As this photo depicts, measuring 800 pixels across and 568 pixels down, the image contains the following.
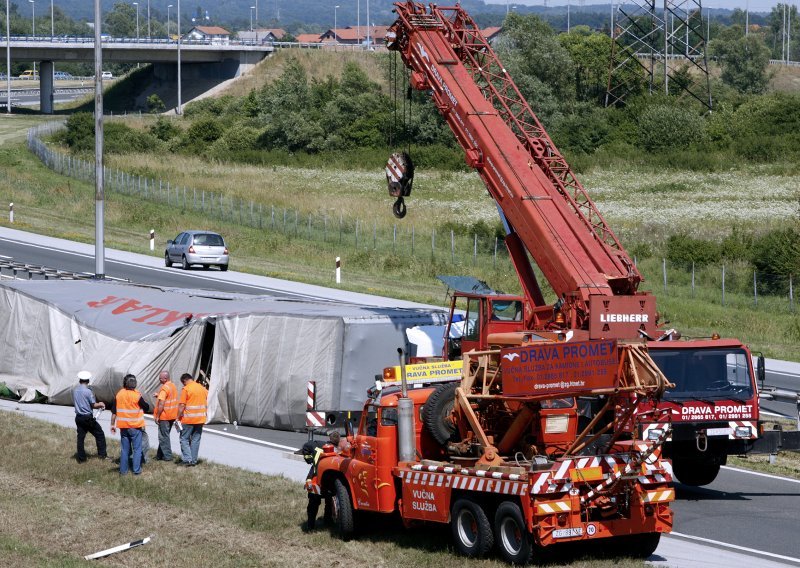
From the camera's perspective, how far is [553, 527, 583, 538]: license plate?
43.4 feet

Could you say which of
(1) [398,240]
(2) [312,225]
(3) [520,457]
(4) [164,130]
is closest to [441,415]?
(3) [520,457]

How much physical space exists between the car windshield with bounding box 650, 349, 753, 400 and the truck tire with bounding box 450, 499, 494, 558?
4954mm

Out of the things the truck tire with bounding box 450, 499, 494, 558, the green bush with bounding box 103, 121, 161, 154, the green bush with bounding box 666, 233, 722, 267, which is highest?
the green bush with bounding box 103, 121, 161, 154

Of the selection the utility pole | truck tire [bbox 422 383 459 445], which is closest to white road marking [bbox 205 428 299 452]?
truck tire [bbox 422 383 459 445]

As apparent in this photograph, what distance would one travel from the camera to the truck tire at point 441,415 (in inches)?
592

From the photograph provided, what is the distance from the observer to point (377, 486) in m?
15.1

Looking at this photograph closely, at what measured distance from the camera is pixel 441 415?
15.1 meters

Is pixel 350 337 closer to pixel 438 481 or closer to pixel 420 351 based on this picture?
pixel 420 351

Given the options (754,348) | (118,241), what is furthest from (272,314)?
(118,241)

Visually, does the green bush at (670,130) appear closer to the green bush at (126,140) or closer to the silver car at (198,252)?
the green bush at (126,140)

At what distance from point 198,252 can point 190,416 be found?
87.5ft

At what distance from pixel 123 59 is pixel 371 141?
38.6 m

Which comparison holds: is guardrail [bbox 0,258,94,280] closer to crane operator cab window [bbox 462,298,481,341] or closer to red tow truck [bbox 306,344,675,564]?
crane operator cab window [bbox 462,298,481,341]

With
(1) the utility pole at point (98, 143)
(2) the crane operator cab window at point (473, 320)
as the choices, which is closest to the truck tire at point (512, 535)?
Result: (2) the crane operator cab window at point (473, 320)
